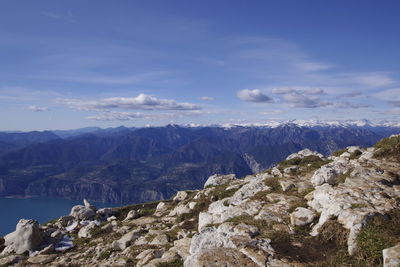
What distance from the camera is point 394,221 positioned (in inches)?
527

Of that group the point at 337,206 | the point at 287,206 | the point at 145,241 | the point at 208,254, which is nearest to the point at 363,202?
the point at 337,206

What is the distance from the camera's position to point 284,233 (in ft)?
49.0

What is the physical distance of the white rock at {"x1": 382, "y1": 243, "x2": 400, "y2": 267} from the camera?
9751 mm

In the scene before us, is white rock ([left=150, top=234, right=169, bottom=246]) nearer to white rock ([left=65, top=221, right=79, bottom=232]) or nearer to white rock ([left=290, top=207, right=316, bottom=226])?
white rock ([left=290, top=207, right=316, bottom=226])

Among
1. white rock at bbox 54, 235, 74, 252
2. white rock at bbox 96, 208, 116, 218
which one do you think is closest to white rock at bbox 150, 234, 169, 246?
white rock at bbox 54, 235, 74, 252

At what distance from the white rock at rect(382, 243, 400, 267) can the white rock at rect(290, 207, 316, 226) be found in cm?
614

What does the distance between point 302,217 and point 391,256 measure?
702 cm

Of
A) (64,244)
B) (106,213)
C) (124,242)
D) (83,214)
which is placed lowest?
(106,213)

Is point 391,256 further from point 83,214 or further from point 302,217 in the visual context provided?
point 83,214

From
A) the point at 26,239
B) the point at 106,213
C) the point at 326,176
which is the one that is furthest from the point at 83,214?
the point at 326,176

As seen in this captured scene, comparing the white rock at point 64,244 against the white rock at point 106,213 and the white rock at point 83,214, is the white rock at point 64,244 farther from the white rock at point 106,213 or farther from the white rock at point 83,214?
the white rock at point 106,213

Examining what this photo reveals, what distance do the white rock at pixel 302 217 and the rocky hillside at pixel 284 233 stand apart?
0.06 m

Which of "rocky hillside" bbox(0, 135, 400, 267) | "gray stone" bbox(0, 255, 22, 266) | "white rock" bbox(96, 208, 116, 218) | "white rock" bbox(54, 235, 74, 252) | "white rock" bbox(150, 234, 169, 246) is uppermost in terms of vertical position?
"rocky hillside" bbox(0, 135, 400, 267)

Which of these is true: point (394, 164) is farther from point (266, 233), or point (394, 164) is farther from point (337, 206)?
point (266, 233)
